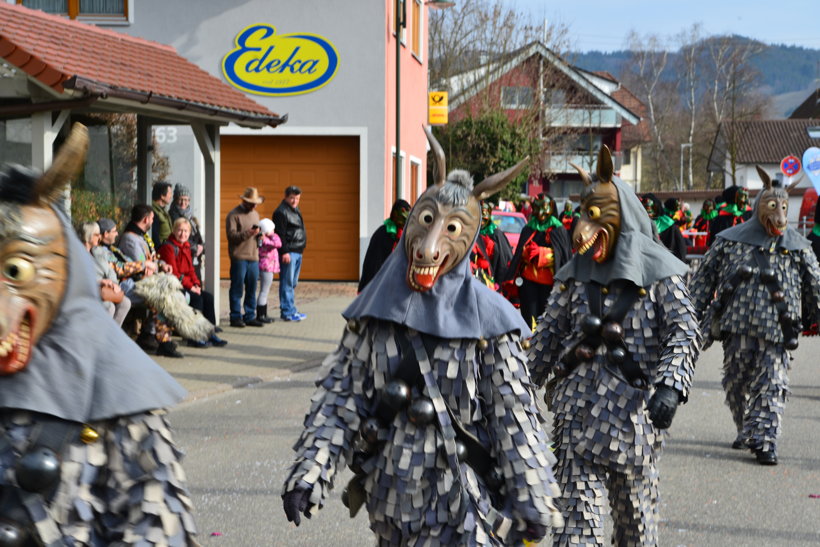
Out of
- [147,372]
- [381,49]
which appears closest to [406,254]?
[147,372]

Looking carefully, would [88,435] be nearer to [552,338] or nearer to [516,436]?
[516,436]

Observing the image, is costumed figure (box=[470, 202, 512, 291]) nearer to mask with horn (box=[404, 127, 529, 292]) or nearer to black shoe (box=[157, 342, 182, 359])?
black shoe (box=[157, 342, 182, 359])

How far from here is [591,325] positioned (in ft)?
16.8

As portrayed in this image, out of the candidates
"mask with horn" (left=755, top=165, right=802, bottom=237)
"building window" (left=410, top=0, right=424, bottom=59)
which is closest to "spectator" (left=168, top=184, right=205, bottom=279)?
"mask with horn" (left=755, top=165, right=802, bottom=237)

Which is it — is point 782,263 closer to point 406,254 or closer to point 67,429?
point 406,254

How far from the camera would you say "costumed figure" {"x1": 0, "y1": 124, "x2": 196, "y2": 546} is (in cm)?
258

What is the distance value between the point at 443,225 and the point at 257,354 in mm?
9209

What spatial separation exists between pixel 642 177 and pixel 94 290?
8377 centimetres

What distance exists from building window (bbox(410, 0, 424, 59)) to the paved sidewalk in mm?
10163

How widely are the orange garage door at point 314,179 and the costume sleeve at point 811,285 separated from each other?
548 inches

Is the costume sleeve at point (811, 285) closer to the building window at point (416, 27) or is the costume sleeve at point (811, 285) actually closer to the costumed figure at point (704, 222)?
the costumed figure at point (704, 222)

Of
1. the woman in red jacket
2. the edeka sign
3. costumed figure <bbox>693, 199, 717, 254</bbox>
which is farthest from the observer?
the edeka sign

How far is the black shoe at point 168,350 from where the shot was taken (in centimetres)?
1214

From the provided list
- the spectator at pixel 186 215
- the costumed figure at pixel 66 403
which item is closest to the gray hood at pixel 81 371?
the costumed figure at pixel 66 403
